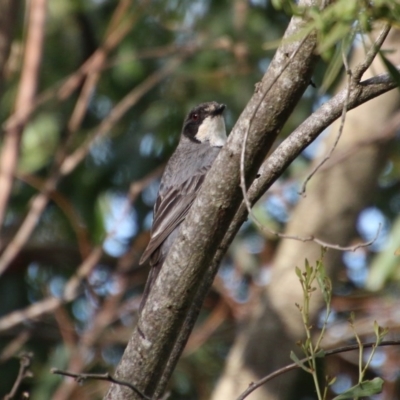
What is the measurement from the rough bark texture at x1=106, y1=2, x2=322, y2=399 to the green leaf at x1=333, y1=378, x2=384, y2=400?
67cm

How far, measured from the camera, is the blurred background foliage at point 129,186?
24.5 ft

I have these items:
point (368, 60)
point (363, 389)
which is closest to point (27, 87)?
point (368, 60)

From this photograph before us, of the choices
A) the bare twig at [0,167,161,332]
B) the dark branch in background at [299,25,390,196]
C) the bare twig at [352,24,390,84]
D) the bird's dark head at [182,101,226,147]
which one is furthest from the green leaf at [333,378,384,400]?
the bare twig at [0,167,161,332]

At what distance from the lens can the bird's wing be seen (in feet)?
16.1

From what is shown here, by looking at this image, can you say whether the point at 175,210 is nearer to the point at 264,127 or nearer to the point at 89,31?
the point at 264,127

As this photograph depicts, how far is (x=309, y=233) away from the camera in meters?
7.28

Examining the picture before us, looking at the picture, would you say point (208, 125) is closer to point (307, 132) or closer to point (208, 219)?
point (307, 132)

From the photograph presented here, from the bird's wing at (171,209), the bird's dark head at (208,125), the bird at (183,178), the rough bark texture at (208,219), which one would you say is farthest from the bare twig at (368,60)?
the bird's dark head at (208,125)

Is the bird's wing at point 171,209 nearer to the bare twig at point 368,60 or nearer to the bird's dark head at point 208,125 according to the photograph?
the bird's dark head at point 208,125

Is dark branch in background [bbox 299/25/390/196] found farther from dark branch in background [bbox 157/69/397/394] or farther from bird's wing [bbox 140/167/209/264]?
bird's wing [bbox 140/167/209/264]

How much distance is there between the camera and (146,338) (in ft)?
9.91

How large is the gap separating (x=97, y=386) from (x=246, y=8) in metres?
3.93

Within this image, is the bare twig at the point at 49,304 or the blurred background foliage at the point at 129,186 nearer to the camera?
the bare twig at the point at 49,304

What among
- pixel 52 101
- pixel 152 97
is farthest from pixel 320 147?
pixel 52 101
